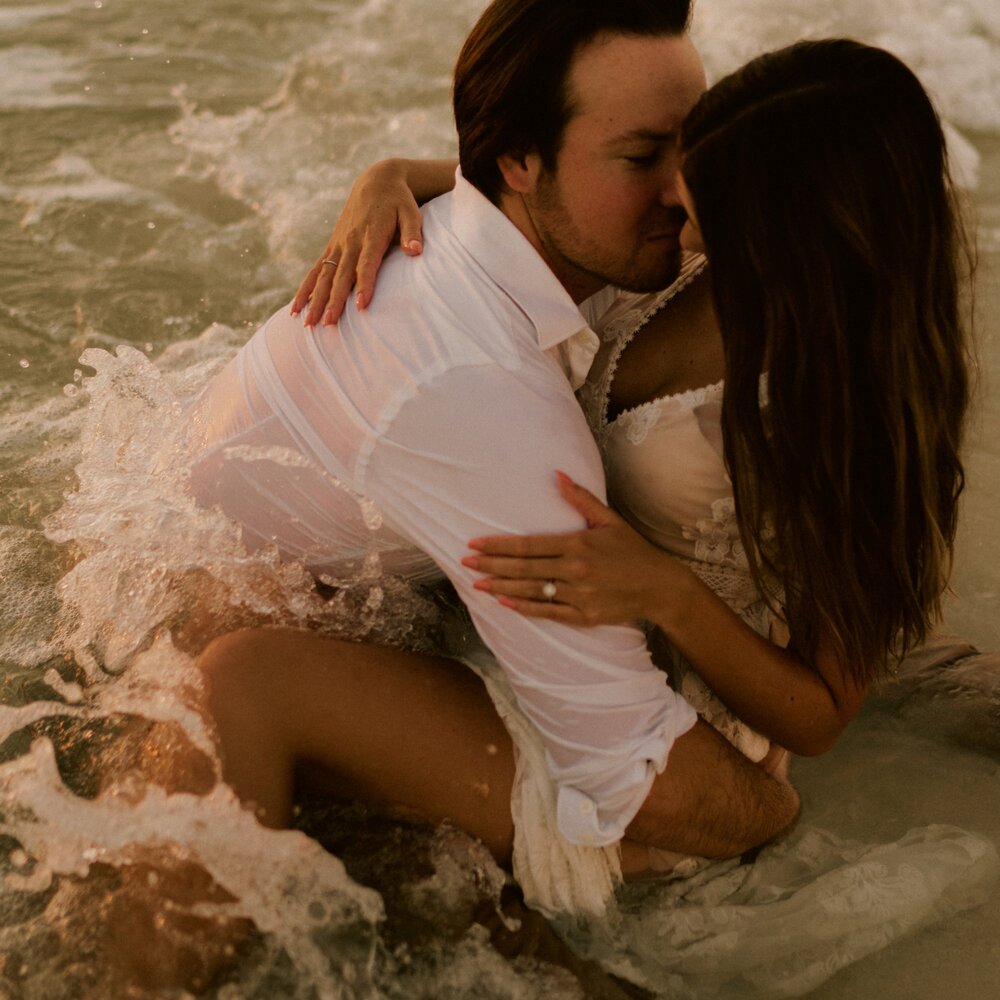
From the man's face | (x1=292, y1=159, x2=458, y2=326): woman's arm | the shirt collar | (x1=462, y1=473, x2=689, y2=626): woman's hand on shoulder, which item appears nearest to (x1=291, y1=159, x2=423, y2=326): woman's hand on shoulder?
(x1=292, y1=159, x2=458, y2=326): woman's arm

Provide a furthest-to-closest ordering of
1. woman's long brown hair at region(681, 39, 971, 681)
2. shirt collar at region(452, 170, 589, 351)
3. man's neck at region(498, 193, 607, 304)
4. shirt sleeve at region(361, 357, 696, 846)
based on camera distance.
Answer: man's neck at region(498, 193, 607, 304)
shirt collar at region(452, 170, 589, 351)
shirt sleeve at region(361, 357, 696, 846)
woman's long brown hair at region(681, 39, 971, 681)

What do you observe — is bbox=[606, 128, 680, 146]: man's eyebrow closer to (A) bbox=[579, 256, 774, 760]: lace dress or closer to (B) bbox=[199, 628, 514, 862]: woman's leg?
Result: (A) bbox=[579, 256, 774, 760]: lace dress

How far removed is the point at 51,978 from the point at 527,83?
1717 millimetres

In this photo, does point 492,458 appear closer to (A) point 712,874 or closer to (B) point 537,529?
(B) point 537,529

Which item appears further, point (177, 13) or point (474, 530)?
point (177, 13)

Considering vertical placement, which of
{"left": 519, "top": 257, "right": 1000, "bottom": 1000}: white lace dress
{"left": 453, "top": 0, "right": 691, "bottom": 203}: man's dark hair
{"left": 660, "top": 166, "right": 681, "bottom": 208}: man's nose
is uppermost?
{"left": 453, "top": 0, "right": 691, "bottom": 203}: man's dark hair

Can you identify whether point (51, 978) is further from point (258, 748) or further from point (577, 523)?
point (577, 523)

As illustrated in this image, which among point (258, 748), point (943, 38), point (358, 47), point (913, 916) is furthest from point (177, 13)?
point (913, 916)

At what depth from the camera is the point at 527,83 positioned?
2186 mm

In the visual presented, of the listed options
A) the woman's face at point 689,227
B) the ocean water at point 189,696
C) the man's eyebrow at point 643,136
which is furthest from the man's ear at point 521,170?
the ocean water at point 189,696

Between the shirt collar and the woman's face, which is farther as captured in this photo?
the shirt collar

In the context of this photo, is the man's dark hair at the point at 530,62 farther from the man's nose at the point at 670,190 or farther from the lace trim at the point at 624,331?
the lace trim at the point at 624,331

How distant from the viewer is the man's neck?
A: 2.33 m

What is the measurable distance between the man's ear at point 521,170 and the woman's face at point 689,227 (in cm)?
29
